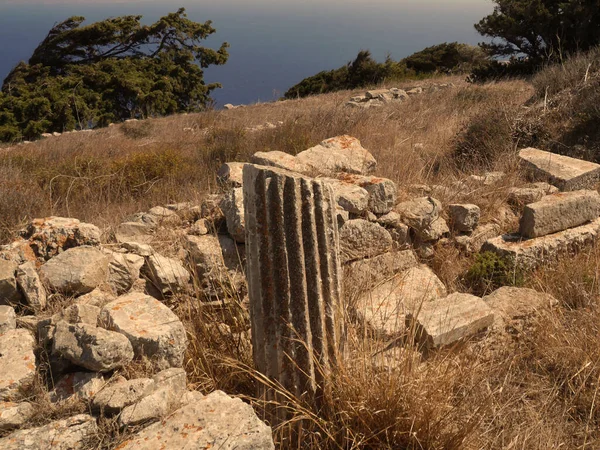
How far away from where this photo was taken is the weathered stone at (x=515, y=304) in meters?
3.99

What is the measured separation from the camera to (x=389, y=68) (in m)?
24.9

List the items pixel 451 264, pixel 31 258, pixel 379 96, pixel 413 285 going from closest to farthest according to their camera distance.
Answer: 1. pixel 31 258
2. pixel 413 285
3. pixel 451 264
4. pixel 379 96

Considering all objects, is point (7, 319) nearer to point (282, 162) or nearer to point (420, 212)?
point (282, 162)

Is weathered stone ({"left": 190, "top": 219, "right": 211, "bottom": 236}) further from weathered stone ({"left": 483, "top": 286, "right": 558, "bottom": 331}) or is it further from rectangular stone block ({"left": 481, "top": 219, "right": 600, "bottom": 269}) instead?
rectangular stone block ({"left": 481, "top": 219, "right": 600, "bottom": 269})

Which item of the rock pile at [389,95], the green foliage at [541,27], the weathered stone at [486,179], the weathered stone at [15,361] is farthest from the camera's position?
the green foliage at [541,27]

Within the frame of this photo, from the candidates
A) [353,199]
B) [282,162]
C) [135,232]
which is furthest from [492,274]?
[135,232]

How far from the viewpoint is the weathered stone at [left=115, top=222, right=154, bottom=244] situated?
4.30 meters

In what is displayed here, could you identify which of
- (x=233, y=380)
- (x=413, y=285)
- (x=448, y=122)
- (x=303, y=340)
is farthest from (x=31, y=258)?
(x=448, y=122)

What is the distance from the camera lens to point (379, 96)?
1575 centimetres

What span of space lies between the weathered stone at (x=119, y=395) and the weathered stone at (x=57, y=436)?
0.27 ft

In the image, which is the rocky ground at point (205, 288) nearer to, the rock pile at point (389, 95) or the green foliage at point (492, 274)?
the green foliage at point (492, 274)

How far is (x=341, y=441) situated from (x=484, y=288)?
2.67 metres

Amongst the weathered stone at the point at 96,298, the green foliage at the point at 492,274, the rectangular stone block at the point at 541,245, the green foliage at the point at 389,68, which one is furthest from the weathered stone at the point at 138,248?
the green foliage at the point at 389,68

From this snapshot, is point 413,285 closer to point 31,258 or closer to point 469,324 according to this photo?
point 469,324
